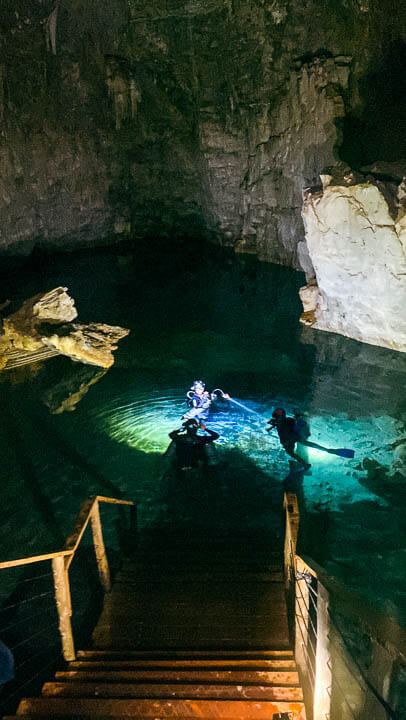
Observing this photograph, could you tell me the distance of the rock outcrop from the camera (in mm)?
13969

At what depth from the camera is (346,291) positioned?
14.5 metres

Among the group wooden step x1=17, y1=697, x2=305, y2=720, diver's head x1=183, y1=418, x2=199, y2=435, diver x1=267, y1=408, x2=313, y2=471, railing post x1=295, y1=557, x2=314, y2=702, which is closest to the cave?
diver x1=267, y1=408, x2=313, y2=471

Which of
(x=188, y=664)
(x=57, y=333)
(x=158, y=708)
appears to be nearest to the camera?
(x=158, y=708)

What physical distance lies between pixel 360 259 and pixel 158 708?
497 inches

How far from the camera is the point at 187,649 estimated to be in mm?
4230

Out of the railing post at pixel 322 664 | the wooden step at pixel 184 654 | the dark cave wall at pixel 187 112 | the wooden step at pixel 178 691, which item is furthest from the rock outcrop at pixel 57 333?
the railing post at pixel 322 664

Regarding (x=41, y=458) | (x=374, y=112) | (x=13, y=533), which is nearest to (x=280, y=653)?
(x=13, y=533)

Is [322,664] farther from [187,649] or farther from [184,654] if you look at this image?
[187,649]

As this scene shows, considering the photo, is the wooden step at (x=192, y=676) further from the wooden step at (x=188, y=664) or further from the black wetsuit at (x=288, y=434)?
the black wetsuit at (x=288, y=434)

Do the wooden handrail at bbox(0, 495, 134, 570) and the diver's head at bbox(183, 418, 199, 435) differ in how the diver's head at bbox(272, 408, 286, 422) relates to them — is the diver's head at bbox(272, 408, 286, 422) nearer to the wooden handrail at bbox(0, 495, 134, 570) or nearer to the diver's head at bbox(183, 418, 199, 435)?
the diver's head at bbox(183, 418, 199, 435)

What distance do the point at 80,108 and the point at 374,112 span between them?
1383cm

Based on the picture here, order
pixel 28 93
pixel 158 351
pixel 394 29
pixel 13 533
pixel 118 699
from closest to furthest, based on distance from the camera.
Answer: pixel 118 699 < pixel 13 533 < pixel 158 351 < pixel 394 29 < pixel 28 93

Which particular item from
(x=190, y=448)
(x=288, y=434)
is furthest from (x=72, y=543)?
(x=288, y=434)

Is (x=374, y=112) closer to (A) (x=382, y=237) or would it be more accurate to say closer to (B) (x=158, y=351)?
(A) (x=382, y=237)
